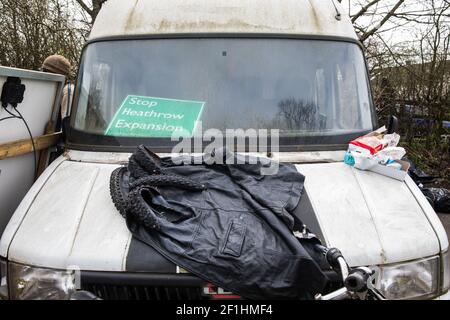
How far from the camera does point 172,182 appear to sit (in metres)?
2.60

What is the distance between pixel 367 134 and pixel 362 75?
0.53 metres

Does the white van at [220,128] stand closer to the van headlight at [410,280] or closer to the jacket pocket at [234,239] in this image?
the van headlight at [410,280]

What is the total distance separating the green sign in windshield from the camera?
3.09 meters

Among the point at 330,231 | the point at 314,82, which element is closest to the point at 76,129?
the point at 314,82

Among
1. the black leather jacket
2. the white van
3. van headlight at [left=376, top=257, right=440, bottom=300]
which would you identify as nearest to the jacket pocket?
the black leather jacket

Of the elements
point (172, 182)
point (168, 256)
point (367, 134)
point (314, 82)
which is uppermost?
point (314, 82)

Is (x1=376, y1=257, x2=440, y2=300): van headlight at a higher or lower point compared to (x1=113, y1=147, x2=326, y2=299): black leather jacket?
lower

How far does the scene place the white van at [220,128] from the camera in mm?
2246

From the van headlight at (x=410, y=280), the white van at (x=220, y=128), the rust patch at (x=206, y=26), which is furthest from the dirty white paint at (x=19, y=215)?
the van headlight at (x=410, y=280)

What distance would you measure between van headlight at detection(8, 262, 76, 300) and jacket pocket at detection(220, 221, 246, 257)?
76 cm

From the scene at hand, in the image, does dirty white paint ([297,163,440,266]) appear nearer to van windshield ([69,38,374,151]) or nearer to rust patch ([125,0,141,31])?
van windshield ([69,38,374,151])

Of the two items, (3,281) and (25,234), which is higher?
(25,234)
